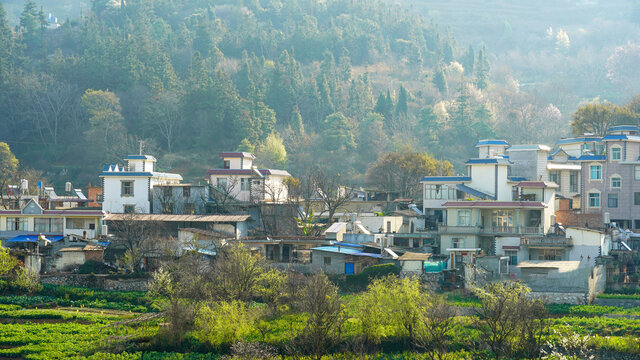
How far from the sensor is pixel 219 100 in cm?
7362

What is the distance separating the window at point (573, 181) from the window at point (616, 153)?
3.64 meters

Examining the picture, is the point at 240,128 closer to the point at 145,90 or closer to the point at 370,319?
the point at 145,90

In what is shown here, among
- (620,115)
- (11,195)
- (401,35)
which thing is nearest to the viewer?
(11,195)

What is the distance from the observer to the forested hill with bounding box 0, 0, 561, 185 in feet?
240

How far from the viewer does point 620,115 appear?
194 ft

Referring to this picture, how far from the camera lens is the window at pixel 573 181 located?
49969 millimetres

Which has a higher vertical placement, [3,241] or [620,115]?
[620,115]

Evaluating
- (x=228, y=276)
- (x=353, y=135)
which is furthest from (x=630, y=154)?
(x=353, y=135)

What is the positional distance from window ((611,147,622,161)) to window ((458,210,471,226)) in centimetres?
1079

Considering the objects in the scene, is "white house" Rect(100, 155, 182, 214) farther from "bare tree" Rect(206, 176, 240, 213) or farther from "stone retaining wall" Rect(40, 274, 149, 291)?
"stone retaining wall" Rect(40, 274, 149, 291)

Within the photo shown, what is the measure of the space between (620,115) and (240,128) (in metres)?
→ 32.9

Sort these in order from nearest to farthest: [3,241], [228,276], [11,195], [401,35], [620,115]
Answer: [228,276] < [3,241] < [11,195] < [620,115] < [401,35]

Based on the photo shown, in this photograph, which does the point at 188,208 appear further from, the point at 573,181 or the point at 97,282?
the point at 573,181

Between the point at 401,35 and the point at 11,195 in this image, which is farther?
the point at 401,35
